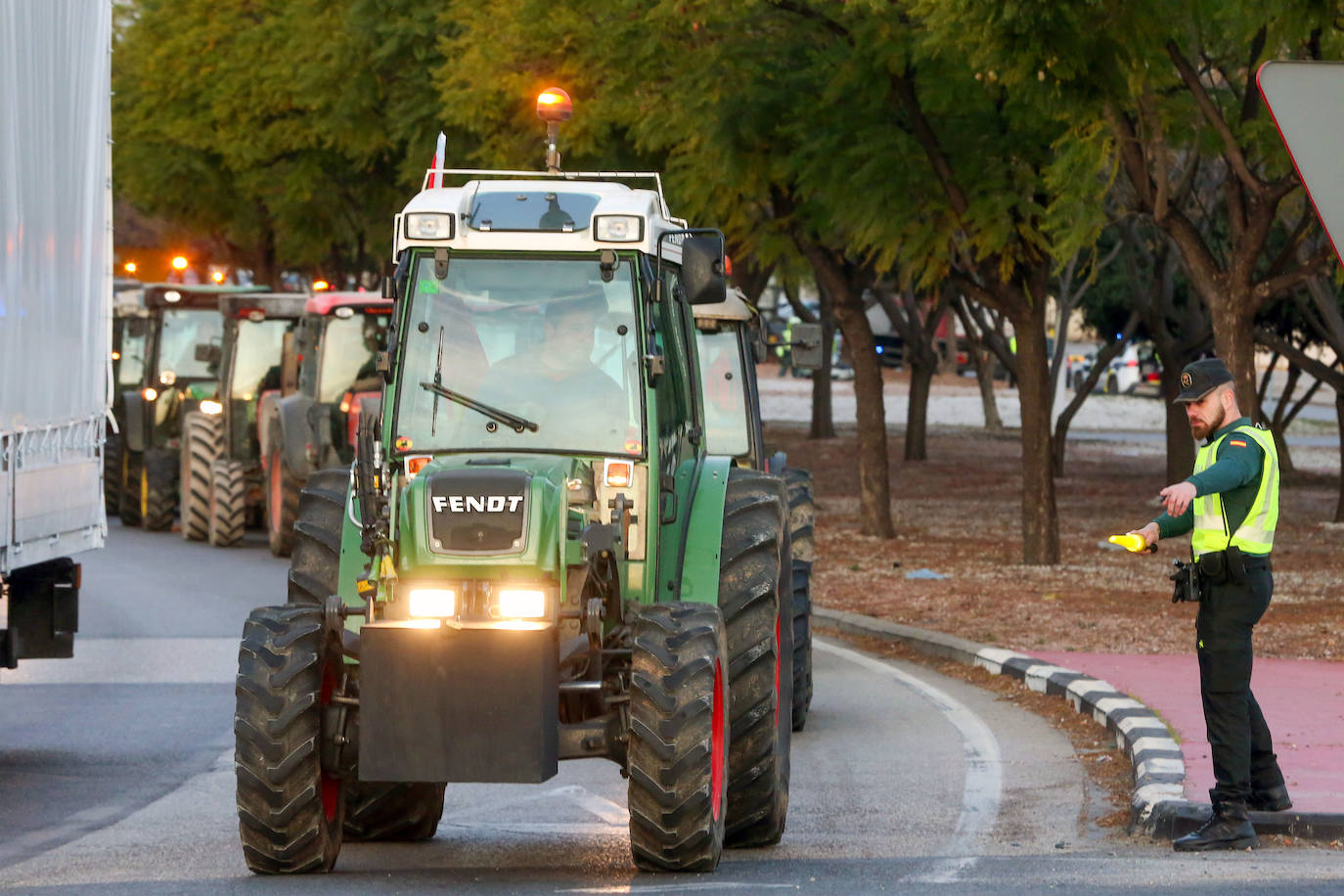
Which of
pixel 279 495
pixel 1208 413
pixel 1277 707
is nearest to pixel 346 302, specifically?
pixel 279 495

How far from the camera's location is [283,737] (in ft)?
24.9

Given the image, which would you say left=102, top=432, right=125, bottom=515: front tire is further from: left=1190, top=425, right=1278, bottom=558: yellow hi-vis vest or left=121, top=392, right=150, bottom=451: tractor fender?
left=1190, top=425, right=1278, bottom=558: yellow hi-vis vest

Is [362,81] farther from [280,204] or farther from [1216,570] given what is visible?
[1216,570]

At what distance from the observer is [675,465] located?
29.5 feet

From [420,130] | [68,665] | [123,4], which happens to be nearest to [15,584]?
[68,665]

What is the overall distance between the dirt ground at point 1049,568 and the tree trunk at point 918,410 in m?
2.44

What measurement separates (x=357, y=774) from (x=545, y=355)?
5.76ft

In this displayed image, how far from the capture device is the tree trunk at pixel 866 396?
24.8 m

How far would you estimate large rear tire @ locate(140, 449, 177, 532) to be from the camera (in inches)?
1054

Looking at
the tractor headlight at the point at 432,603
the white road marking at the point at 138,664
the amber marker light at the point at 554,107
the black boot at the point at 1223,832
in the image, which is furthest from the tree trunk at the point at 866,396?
the tractor headlight at the point at 432,603

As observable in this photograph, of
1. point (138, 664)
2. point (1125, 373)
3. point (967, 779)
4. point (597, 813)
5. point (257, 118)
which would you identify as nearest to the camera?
point (597, 813)

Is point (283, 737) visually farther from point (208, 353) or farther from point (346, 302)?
point (208, 353)

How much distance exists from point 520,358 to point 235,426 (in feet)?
55.8

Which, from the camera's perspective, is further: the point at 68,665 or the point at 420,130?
the point at 420,130
